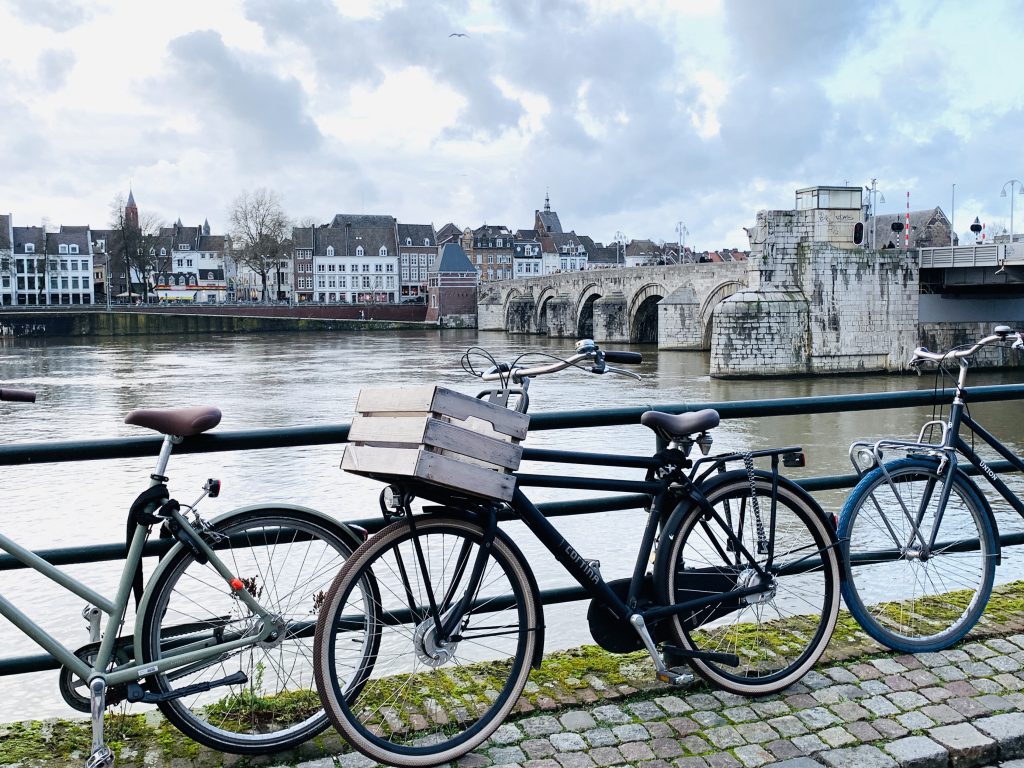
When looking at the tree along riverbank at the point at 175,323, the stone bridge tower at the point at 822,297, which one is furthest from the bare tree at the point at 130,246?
the stone bridge tower at the point at 822,297

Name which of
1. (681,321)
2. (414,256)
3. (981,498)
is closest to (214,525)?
(981,498)

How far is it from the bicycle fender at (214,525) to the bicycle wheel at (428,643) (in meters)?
0.11

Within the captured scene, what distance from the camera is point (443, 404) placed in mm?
2273

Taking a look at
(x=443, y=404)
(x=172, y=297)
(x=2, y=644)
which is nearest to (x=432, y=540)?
(x=443, y=404)

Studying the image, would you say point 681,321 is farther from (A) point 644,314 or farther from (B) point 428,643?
(B) point 428,643

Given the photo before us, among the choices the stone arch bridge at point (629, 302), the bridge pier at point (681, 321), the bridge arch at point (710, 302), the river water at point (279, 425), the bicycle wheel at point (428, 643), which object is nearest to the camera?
the bicycle wheel at point (428, 643)

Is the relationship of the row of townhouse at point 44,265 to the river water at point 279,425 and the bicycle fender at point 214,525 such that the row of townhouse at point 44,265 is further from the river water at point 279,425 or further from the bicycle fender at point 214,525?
the bicycle fender at point 214,525

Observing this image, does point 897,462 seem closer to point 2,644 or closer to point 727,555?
point 727,555

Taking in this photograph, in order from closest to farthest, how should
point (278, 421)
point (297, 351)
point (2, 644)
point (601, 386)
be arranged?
point (2, 644) < point (278, 421) < point (601, 386) < point (297, 351)

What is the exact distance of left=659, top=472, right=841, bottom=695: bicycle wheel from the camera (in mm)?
2775

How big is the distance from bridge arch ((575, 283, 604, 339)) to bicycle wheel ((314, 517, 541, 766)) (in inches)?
1825

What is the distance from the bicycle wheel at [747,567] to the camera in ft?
9.10

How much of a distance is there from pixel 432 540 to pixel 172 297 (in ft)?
300

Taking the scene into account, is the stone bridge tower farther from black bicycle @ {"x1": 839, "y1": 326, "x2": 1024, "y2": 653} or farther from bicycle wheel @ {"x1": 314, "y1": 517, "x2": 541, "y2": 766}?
bicycle wheel @ {"x1": 314, "y1": 517, "x2": 541, "y2": 766}
